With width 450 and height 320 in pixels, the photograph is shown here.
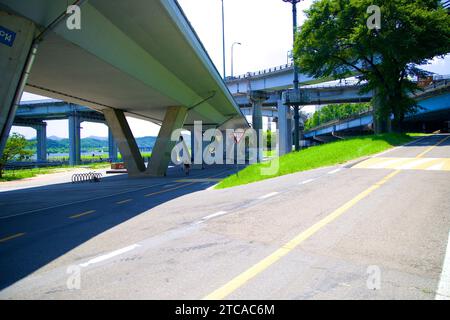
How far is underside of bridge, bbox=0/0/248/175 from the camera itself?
8.55m

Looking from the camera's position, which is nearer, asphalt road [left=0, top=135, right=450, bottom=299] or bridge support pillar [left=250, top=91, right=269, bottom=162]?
asphalt road [left=0, top=135, right=450, bottom=299]

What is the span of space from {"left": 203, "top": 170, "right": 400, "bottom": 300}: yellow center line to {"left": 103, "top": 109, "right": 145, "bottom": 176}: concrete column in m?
22.0

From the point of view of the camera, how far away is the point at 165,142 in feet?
82.8

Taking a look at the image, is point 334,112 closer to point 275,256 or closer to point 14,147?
point 14,147

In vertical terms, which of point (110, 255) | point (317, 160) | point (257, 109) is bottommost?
point (110, 255)

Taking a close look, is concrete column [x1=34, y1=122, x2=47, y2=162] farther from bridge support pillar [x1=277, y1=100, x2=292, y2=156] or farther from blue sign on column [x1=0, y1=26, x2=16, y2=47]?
blue sign on column [x1=0, y1=26, x2=16, y2=47]

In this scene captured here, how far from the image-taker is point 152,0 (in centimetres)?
1131

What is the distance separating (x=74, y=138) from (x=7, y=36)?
60310mm

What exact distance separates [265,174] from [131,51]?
8.96 m

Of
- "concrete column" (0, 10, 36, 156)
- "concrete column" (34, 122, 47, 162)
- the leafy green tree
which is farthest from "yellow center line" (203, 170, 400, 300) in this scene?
the leafy green tree

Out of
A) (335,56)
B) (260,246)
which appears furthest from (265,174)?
(335,56)

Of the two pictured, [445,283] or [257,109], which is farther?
[257,109]

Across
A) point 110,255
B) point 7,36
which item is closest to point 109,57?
point 7,36

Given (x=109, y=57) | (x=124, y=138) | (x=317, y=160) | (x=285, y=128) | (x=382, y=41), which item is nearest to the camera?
(x=109, y=57)
